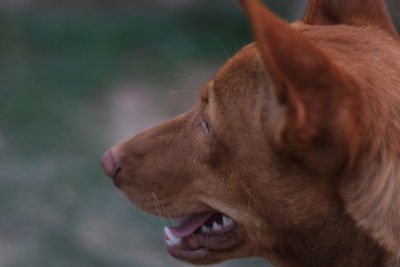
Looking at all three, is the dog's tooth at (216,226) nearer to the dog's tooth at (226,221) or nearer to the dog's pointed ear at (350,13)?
the dog's tooth at (226,221)

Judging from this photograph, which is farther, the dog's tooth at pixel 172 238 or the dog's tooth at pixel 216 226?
the dog's tooth at pixel 172 238

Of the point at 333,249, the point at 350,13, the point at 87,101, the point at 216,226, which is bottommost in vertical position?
the point at 87,101

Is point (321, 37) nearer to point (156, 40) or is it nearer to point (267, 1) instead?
point (156, 40)

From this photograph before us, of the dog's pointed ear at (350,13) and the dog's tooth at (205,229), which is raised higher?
the dog's pointed ear at (350,13)

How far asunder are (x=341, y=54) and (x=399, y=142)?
386 mm

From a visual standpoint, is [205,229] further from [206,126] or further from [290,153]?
[290,153]

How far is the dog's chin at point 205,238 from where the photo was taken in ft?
8.95

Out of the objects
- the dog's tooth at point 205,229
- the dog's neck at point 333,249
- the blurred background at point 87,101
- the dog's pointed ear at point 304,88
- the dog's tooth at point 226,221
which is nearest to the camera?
the dog's pointed ear at point 304,88

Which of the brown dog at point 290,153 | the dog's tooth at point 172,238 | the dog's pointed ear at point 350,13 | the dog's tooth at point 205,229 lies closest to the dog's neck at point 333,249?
the brown dog at point 290,153

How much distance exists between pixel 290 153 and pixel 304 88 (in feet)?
1.07

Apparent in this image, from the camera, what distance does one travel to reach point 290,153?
2217 millimetres

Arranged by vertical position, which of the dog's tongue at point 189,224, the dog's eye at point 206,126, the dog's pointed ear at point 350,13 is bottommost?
the dog's tongue at point 189,224

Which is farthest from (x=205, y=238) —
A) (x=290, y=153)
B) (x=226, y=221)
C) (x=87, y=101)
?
(x=87, y=101)

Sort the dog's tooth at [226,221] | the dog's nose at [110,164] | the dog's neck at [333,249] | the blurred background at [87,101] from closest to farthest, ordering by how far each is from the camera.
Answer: the dog's neck at [333,249], the dog's tooth at [226,221], the dog's nose at [110,164], the blurred background at [87,101]
